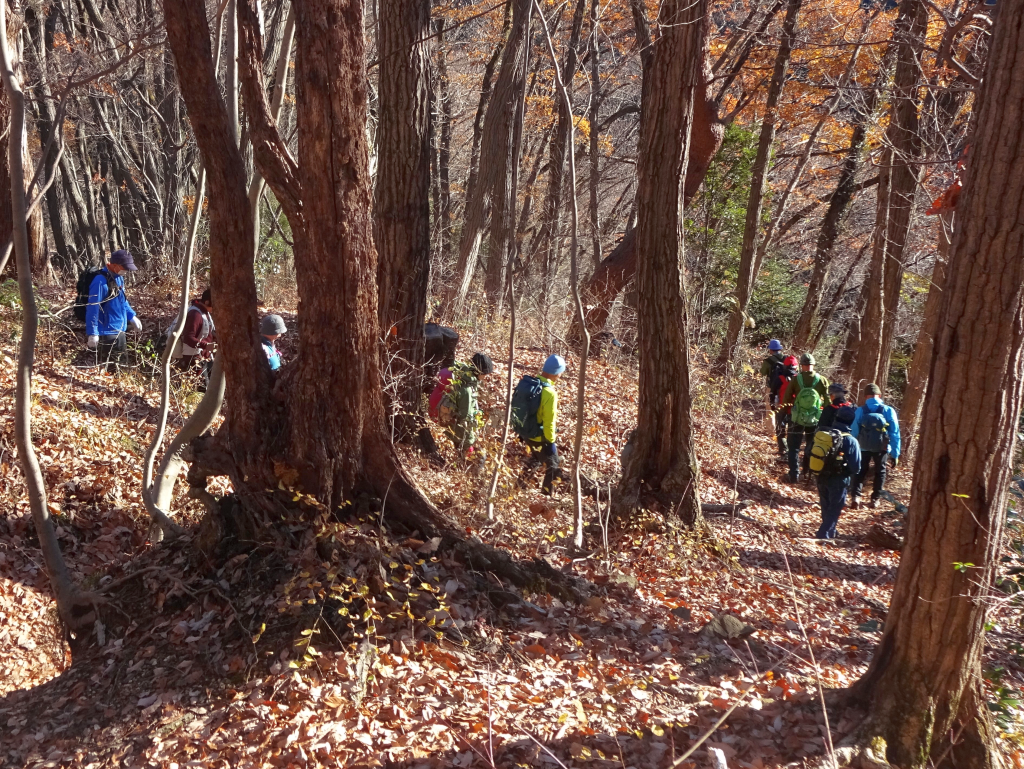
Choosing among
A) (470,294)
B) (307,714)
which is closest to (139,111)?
(470,294)

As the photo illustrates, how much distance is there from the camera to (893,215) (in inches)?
520

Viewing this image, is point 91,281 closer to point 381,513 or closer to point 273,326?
Answer: point 273,326

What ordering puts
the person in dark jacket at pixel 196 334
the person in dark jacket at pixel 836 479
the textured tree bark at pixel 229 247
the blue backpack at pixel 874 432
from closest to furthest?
the textured tree bark at pixel 229 247 → the person in dark jacket at pixel 196 334 → the person in dark jacket at pixel 836 479 → the blue backpack at pixel 874 432

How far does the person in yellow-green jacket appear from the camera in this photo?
7.93 m

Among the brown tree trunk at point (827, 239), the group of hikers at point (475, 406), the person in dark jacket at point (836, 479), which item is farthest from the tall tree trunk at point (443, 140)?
the person in dark jacket at point (836, 479)

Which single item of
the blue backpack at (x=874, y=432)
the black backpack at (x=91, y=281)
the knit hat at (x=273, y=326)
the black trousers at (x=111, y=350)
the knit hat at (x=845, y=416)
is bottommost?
the blue backpack at (x=874, y=432)

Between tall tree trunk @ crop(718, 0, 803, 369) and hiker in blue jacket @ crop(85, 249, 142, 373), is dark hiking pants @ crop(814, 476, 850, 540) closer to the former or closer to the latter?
tall tree trunk @ crop(718, 0, 803, 369)

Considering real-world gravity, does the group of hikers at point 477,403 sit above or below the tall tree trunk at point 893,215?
below

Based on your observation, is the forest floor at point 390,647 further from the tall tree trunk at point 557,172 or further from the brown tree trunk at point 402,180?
the tall tree trunk at point 557,172

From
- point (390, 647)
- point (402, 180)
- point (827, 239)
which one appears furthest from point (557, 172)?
point (390, 647)

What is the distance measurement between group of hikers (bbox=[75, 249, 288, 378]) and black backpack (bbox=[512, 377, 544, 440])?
296cm

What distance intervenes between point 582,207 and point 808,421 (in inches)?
664

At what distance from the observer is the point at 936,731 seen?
3951 mm

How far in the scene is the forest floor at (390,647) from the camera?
3891 mm
